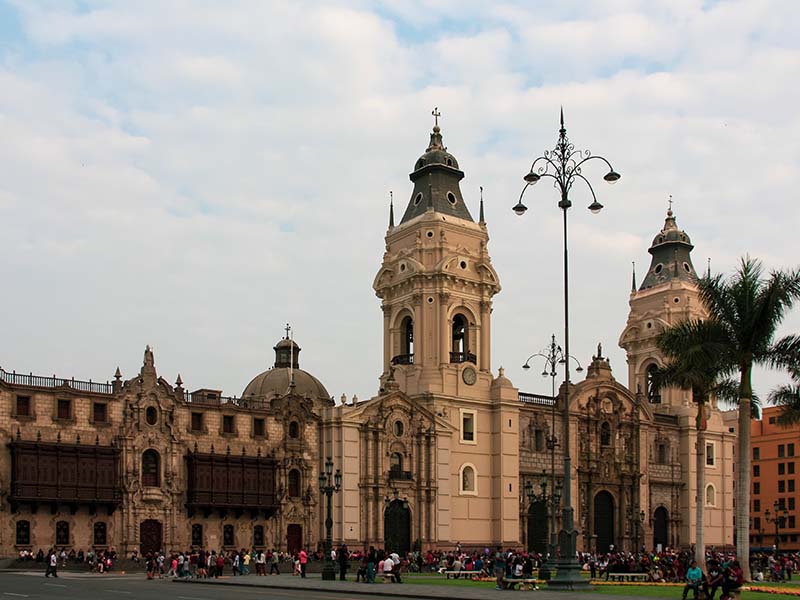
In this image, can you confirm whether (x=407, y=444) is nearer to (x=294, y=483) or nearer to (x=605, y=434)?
(x=294, y=483)

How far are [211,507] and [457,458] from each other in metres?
18.1

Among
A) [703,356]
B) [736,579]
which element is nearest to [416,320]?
[703,356]

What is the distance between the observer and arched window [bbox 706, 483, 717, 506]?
8917cm

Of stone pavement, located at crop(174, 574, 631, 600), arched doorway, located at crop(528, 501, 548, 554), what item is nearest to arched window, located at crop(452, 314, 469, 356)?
arched doorway, located at crop(528, 501, 548, 554)

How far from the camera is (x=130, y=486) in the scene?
6053 centimetres

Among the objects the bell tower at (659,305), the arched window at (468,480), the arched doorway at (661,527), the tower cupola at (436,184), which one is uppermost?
the tower cupola at (436,184)

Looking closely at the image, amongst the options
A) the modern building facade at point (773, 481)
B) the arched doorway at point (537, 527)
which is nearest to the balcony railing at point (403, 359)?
the arched doorway at point (537, 527)

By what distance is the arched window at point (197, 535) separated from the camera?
62750 millimetres

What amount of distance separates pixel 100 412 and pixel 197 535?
357 inches

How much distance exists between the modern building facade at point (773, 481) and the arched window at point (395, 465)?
170 ft

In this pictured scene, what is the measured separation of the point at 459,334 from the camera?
77.5m

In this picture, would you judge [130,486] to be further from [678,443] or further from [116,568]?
[678,443]

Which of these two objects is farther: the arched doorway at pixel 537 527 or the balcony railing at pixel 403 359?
the arched doorway at pixel 537 527

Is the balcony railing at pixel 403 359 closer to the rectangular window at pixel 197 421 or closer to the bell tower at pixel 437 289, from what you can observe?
the bell tower at pixel 437 289
